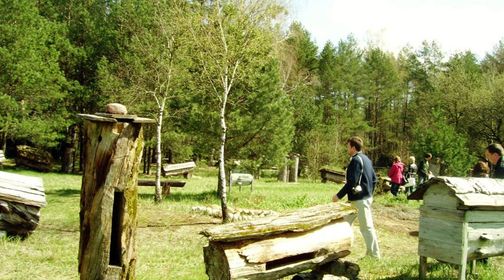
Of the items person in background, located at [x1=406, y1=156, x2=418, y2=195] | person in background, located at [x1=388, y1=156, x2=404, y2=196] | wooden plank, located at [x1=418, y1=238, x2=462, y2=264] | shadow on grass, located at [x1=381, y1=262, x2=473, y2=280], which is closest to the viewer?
wooden plank, located at [x1=418, y1=238, x2=462, y2=264]

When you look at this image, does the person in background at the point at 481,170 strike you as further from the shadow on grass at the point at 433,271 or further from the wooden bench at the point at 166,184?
the wooden bench at the point at 166,184

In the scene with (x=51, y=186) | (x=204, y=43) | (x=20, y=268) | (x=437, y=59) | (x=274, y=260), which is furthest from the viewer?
(x=437, y=59)

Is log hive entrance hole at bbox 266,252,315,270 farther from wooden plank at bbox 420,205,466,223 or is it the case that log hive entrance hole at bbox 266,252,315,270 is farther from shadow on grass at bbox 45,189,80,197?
shadow on grass at bbox 45,189,80,197

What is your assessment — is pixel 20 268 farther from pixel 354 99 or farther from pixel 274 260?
pixel 354 99

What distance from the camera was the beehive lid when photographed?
22.5 feet

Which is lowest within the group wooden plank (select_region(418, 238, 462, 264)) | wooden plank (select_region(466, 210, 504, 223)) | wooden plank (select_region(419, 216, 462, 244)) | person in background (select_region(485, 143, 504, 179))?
wooden plank (select_region(418, 238, 462, 264))

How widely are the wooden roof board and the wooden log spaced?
21.1ft

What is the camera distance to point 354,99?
48812mm

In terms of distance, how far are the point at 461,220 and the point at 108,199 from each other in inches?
205

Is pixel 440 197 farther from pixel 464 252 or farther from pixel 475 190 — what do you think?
pixel 464 252

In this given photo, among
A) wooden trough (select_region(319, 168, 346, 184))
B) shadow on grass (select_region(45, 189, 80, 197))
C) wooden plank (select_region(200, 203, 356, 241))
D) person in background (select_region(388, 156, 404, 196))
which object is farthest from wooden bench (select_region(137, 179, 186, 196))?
wooden trough (select_region(319, 168, 346, 184))

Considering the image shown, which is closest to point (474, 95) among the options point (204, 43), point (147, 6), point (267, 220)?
point (147, 6)

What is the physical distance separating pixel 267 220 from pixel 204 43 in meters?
9.06

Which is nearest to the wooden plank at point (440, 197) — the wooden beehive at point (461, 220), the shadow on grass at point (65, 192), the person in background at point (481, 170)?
the wooden beehive at point (461, 220)
